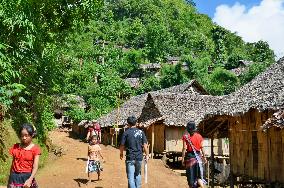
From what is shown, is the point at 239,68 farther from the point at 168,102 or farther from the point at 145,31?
the point at 168,102

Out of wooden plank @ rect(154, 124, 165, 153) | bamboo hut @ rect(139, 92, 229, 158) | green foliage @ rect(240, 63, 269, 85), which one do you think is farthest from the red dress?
green foliage @ rect(240, 63, 269, 85)

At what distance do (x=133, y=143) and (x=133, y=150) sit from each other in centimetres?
16

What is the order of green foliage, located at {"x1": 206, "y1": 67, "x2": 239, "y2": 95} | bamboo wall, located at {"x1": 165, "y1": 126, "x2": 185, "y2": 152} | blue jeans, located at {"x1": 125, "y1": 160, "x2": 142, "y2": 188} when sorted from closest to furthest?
blue jeans, located at {"x1": 125, "y1": 160, "x2": 142, "y2": 188} < bamboo wall, located at {"x1": 165, "y1": 126, "x2": 185, "y2": 152} < green foliage, located at {"x1": 206, "y1": 67, "x2": 239, "y2": 95}

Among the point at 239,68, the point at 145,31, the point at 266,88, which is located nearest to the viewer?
the point at 266,88

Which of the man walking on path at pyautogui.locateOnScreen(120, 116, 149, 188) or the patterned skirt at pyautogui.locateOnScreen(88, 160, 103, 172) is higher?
the man walking on path at pyautogui.locateOnScreen(120, 116, 149, 188)

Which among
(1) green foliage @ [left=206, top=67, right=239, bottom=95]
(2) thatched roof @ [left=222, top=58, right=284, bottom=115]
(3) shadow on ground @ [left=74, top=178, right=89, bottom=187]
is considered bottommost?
(3) shadow on ground @ [left=74, top=178, right=89, bottom=187]

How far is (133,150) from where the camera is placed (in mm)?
9484

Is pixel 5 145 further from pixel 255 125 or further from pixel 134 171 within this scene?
pixel 255 125

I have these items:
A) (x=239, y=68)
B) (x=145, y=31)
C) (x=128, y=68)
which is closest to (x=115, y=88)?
(x=128, y=68)

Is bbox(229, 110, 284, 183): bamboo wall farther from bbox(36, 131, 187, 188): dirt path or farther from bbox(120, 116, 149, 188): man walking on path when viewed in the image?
bbox(120, 116, 149, 188): man walking on path

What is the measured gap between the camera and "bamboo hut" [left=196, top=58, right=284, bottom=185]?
12.4 metres

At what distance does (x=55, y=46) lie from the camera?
17.5 meters

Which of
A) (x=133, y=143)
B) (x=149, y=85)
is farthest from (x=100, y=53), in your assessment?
(x=133, y=143)

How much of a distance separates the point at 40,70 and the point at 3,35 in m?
5.78
